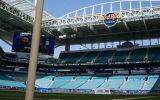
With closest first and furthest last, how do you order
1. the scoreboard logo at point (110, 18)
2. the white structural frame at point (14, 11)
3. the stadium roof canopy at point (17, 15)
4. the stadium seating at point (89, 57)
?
the white structural frame at point (14, 11), the stadium roof canopy at point (17, 15), the scoreboard logo at point (110, 18), the stadium seating at point (89, 57)

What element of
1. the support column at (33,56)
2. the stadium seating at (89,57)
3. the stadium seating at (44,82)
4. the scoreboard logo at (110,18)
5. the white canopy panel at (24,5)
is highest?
the white canopy panel at (24,5)

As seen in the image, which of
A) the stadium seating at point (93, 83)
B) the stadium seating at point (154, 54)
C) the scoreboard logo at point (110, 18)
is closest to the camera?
the scoreboard logo at point (110, 18)

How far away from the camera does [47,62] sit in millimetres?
85625

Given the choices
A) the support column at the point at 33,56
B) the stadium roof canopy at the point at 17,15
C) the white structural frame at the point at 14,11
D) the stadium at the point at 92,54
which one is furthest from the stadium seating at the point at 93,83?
the support column at the point at 33,56

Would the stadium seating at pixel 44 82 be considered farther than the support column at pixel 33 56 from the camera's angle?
Yes

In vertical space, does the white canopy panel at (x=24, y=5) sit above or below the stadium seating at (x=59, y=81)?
above

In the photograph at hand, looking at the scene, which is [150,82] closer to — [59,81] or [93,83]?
[93,83]

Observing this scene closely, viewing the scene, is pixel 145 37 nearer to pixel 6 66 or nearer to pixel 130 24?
pixel 130 24

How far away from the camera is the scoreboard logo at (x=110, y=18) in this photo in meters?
68.0

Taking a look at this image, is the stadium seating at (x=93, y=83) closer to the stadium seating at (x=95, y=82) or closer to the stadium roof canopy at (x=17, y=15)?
the stadium seating at (x=95, y=82)

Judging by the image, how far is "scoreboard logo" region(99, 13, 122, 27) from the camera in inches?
2677

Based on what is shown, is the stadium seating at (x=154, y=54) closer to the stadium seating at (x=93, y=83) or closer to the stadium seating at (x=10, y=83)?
the stadium seating at (x=93, y=83)

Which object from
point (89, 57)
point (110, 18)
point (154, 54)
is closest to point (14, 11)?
point (110, 18)

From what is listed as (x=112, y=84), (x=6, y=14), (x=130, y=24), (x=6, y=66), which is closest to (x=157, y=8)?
(x=130, y=24)
